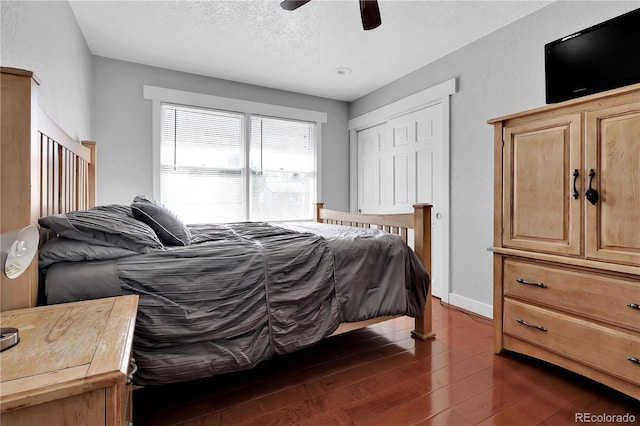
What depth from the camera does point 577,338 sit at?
1698 millimetres

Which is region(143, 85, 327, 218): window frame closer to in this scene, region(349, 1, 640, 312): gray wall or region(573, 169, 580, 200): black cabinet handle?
region(349, 1, 640, 312): gray wall

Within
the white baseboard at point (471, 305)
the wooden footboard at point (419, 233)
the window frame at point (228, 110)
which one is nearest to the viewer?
the wooden footboard at point (419, 233)

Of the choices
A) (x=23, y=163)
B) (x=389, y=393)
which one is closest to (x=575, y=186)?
(x=389, y=393)

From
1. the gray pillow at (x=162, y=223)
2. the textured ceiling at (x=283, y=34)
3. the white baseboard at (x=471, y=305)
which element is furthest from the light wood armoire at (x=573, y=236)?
the gray pillow at (x=162, y=223)

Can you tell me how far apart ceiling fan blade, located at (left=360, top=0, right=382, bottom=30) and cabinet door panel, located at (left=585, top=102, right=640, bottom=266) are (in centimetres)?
128

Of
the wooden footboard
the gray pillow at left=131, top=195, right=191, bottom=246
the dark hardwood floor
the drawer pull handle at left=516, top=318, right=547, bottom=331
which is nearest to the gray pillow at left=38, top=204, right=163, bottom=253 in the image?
the gray pillow at left=131, top=195, right=191, bottom=246

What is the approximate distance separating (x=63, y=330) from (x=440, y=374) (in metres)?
1.84

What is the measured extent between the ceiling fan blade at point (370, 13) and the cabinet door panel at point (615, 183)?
50.5 inches

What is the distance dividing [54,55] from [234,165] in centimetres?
208

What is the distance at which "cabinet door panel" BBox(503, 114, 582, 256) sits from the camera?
173 centimetres

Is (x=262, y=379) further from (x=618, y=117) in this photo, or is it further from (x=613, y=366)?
(x=618, y=117)

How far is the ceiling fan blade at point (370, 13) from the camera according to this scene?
1856 millimetres

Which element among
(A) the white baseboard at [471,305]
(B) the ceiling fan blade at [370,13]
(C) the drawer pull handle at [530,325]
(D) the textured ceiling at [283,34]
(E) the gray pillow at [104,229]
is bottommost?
(A) the white baseboard at [471,305]

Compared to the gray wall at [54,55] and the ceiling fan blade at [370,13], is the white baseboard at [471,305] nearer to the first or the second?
the ceiling fan blade at [370,13]
